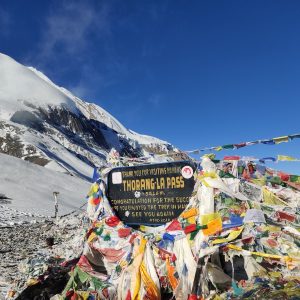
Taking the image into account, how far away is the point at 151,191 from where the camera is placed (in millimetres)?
8344

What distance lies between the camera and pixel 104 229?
27.8ft

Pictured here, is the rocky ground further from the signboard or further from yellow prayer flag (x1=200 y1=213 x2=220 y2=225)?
yellow prayer flag (x1=200 y1=213 x2=220 y2=225)

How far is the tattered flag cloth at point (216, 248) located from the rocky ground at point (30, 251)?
120 centimetres

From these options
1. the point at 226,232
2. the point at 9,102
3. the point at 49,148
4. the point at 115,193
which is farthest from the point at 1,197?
the point at 9,102

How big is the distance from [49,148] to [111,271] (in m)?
123

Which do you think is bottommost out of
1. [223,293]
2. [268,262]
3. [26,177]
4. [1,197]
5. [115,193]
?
[223,293]

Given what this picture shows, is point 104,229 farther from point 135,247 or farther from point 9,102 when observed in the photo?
point 9,102

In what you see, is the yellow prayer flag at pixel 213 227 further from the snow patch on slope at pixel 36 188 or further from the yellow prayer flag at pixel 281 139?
the snow patch on slope at pixel 36 188

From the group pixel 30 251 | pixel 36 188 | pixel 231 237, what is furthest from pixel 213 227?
pixel 36 188

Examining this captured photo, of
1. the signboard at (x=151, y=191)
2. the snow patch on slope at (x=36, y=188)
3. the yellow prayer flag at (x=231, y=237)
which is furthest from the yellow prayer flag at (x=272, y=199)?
the snow patch on slope at (x=36, y=188)

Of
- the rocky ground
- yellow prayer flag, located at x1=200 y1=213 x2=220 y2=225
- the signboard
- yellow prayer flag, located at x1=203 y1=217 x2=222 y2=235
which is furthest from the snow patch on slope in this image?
yellow prayer flag, located at x1=203 y1=217 x2=222 y2=235

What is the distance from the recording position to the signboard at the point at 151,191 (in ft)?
25.7

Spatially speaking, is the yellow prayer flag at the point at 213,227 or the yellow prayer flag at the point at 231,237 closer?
the yellow prayer flag at the point at 231,237

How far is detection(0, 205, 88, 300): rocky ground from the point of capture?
8569mm
